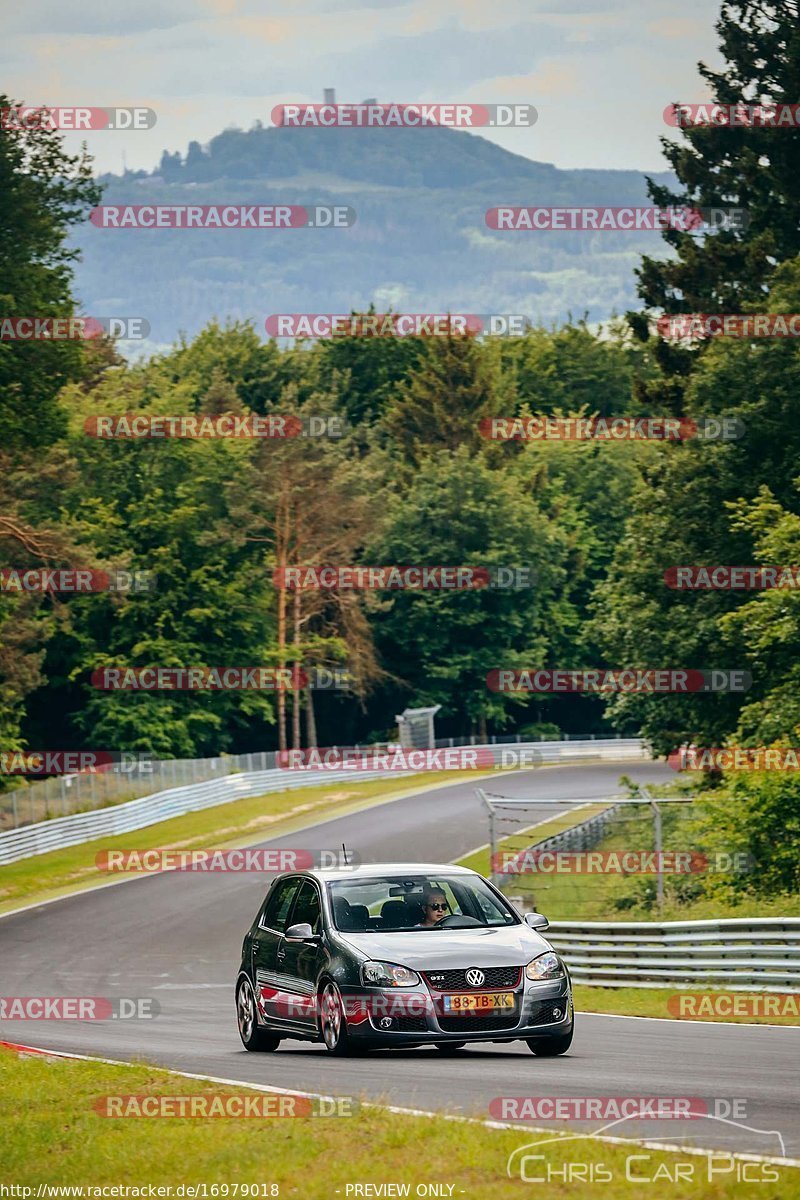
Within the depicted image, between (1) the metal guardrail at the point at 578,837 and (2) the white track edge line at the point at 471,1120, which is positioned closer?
(2) the white track edge line at the point at 471,1120

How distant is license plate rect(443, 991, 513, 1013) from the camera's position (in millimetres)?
13281

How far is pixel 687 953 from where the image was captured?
2278 cm

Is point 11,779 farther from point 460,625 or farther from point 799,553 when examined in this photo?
point 460,625

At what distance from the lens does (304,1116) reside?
10.3 m

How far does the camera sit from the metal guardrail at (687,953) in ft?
65.9

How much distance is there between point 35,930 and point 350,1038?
2375cm
